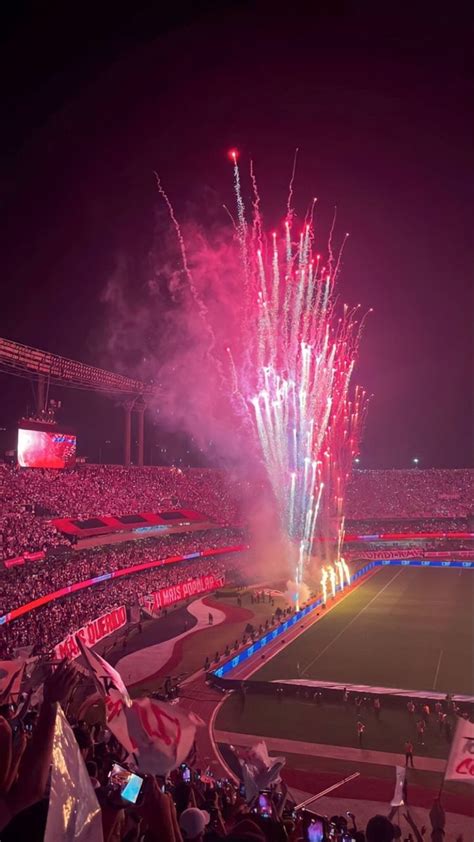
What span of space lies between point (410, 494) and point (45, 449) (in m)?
57.4

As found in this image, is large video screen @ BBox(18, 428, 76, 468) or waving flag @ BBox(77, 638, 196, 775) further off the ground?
large video screen @ BBox(18, 428, 76, 468)

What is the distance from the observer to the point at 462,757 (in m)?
8.85

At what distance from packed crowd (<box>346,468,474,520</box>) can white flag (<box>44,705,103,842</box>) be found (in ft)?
270

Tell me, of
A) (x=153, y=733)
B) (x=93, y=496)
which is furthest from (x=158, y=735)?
(x=93, y=496)

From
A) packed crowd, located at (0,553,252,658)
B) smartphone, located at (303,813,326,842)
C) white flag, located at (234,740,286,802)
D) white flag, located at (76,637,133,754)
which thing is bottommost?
packed crowd, located at (0,553,252,658)

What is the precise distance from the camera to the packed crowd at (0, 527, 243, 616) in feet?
113

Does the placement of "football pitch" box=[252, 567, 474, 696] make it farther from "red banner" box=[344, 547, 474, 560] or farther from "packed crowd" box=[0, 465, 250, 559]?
"red banner" box=[344, 547, 474, 560]

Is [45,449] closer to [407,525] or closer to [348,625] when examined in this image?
[348,625]

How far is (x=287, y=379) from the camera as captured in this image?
46938 mm

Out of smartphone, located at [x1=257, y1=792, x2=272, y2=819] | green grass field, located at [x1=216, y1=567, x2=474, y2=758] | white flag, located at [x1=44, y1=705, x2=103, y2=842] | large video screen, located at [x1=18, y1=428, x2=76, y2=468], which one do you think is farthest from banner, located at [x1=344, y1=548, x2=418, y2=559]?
white flag, located at [x1=44, y1=705, x2=103, y2=842]

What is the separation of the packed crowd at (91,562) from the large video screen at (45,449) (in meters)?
8.20

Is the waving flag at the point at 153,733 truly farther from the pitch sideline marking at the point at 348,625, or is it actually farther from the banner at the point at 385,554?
the banner at the point at 385,554

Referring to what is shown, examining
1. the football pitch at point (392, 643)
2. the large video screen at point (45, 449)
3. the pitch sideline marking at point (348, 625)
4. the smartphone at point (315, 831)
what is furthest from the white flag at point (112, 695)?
the large video screen at point (45, 449)

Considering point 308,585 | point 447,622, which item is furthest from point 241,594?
point 447,622
